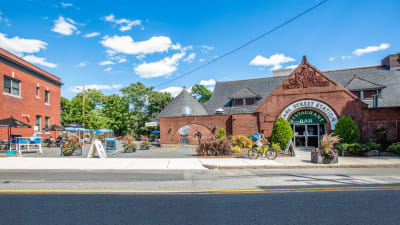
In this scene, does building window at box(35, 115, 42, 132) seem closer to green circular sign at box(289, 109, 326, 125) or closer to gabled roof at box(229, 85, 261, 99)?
gabled roof at box(229, 85, 261, 99)

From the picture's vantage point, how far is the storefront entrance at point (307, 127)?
20.4m

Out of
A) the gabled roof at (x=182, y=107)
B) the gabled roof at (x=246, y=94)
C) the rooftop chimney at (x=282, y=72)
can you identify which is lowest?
the gabled roof at (x=182, y=107)

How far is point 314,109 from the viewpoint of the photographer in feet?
66.4

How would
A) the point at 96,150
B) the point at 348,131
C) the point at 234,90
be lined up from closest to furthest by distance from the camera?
the point at 96,150 → the point at 348,131 → the point at 234,90

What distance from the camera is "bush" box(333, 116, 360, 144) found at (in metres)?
17.8

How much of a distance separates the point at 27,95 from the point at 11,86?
2235 millimetres

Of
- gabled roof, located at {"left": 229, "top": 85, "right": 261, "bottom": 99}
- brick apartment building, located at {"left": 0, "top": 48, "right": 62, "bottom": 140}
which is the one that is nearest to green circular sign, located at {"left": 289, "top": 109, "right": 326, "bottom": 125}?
gabled roof, located at {"left": 229, "top": 85, "right": 261, "bottom": 99}

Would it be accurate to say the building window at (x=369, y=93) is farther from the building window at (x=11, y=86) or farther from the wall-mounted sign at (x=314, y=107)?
the building window at (x=11, y=86)

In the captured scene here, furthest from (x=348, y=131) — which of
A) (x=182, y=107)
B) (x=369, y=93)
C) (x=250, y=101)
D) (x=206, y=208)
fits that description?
(x=182, y=107)

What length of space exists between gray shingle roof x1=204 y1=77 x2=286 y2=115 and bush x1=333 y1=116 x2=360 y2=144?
10.6 m

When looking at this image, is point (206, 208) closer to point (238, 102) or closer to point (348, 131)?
point (348, 131)

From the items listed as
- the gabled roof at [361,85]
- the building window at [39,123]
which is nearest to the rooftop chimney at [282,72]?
the gabled roof at [361,85]

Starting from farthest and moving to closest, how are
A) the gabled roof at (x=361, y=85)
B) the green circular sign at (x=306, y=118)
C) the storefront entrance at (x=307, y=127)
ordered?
the gabled roof at (x=361, y=85) → the storefront entrance at (x=307, y=127) → the green circular sign at (x=306, y=118)

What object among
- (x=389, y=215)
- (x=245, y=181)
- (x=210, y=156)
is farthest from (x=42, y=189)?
(x=210, y=156)
